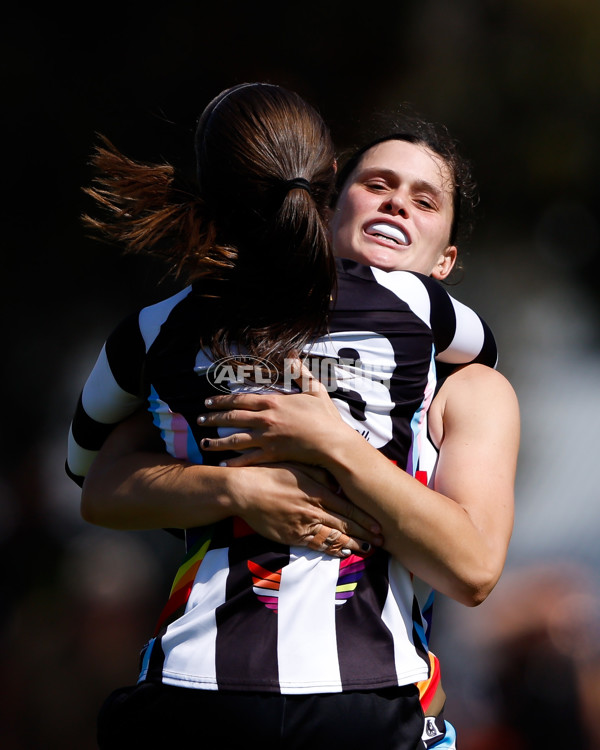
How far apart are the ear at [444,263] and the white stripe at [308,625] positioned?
82cm

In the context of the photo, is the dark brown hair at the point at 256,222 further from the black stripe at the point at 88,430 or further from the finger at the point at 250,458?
the black stripe at the point at 88,430

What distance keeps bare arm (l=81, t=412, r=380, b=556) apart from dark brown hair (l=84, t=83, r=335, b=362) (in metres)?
0.18

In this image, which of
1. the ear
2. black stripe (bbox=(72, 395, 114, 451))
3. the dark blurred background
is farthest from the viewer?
the dark blurred background

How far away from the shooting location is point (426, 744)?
124cm

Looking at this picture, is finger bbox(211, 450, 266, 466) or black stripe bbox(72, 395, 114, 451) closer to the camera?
finger bbox(211, 450, 266, 466)

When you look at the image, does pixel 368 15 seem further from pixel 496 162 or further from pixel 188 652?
pixel 188 652

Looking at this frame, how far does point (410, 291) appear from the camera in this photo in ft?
4.39

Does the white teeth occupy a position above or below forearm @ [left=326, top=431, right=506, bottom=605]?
above

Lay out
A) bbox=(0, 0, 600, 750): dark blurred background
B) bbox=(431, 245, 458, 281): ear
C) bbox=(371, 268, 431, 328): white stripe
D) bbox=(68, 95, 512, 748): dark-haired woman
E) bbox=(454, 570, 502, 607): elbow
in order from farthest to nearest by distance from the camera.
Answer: bbox=(0, 0, 600, 750): dark blurred background → bbox=(431, 245, 458, 281): ear → bbox=(371, 268, 431, 328): white stripe → bbox=(454, 570, 502, 607): elbow → bbox=(68, 95, 512, 748): dark-haired woman

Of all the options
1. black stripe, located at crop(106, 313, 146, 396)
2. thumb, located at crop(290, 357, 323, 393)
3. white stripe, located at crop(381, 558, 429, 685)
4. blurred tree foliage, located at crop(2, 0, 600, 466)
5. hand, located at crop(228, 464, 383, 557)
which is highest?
blurred tree foliage, located at crop(2, 0, 600, 466)

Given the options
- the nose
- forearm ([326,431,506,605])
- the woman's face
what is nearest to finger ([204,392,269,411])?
forearm ([326,431,506,605])

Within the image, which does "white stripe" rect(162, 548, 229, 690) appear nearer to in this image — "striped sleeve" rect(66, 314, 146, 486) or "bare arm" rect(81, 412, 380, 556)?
"bare arm" rect(81, 412, 380, 556)

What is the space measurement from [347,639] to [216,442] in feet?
1.10

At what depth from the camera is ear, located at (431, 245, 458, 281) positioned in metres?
1.81
